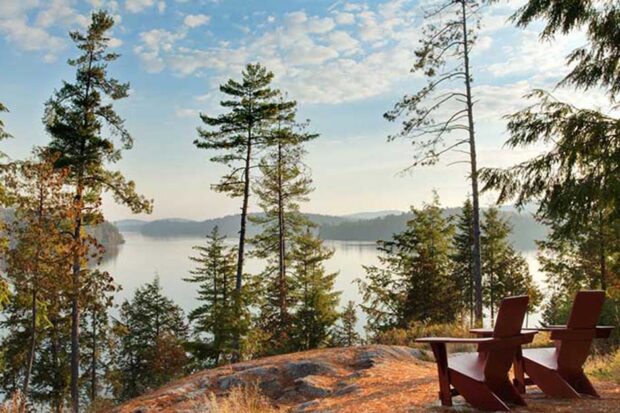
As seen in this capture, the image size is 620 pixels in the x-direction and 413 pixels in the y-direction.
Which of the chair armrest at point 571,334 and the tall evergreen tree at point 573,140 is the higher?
the tall evergreen tree at point 573,140

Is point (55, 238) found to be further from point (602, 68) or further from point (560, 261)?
point (560, 261)

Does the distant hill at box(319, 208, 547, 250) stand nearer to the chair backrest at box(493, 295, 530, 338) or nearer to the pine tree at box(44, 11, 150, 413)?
the pine tree at box(44, 11, 150, 413)

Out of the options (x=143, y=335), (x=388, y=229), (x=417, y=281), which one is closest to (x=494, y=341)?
(x=417, y=281)

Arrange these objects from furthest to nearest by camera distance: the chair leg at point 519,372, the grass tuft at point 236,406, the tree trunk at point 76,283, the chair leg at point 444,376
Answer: the tree trunk at point 76,283 → the grass tuft at point 236,406 → the chair leg at point 519,372 → the chair leg at point 444,376

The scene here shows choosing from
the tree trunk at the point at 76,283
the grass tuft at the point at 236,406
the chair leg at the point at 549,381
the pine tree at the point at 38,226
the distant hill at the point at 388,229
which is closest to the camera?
the chair leg at the point at 549,381

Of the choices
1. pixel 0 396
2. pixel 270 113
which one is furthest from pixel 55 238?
pixel 0 396

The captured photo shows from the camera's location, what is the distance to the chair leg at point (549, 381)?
4676 millimetres

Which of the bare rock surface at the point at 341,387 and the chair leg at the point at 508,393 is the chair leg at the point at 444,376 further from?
the chair leg at the point at 508,393

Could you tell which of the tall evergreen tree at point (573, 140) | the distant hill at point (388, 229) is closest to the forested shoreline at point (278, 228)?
the tall evergreen tree at point (573, 140)

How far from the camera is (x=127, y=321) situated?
3472cm

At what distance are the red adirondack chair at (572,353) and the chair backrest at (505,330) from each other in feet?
1.80

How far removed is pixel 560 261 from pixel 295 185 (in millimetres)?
14105

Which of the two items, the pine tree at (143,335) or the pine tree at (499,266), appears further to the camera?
the pine tree at (143,335)

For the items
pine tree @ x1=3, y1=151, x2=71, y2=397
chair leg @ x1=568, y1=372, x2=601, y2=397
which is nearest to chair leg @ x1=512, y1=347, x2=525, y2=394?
chair leg @ x1=568, y1=372, x2=601, y2=397
